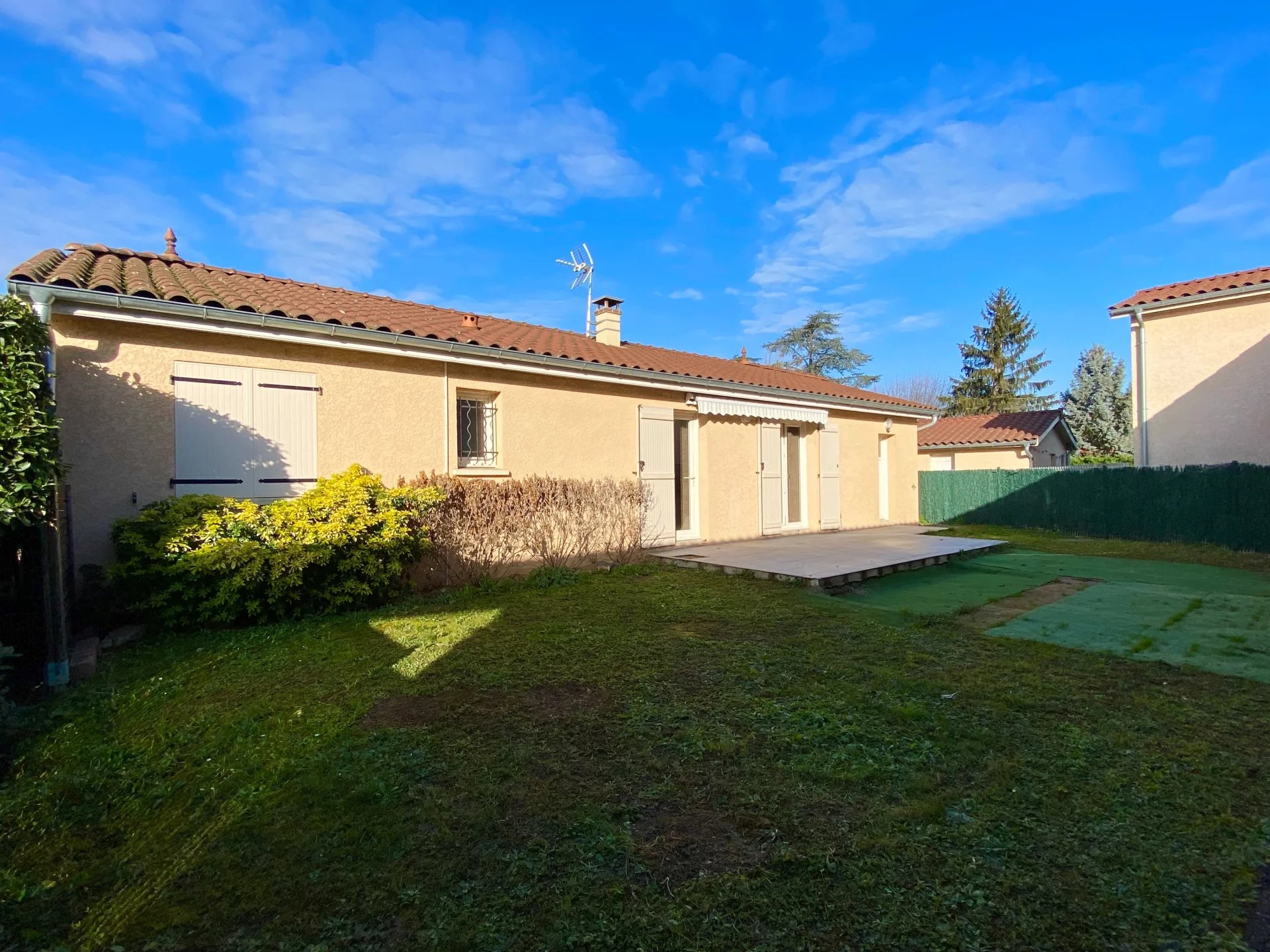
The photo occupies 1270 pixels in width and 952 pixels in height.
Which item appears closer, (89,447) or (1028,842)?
(1028,842)

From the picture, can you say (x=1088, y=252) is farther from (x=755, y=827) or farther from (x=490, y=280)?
(x=755, y=827)

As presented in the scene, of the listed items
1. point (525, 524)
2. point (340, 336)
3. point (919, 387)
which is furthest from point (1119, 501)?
point (919, 387)

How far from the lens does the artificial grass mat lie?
→ 6434 millimetres

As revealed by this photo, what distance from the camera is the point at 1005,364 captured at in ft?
143

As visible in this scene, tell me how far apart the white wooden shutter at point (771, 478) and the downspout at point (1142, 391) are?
1066 cm

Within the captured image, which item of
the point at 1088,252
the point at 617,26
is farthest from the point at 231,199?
the point at 1088,252

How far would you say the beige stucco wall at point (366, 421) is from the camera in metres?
7.16

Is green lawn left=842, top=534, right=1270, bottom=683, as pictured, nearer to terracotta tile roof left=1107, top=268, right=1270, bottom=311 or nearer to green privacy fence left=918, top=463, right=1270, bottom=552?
green privacy fence left=918, top=463, right=1270, bottom=552

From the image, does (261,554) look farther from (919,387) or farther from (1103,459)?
(919,387)

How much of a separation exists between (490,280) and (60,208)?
13.8 metres

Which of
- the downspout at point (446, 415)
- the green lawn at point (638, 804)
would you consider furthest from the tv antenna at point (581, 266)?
the green lawn at point (638, 804)

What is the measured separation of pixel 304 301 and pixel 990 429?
28917 millimetres

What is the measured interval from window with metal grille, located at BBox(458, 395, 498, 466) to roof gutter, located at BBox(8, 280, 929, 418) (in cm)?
70

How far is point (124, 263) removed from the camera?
354 inches
